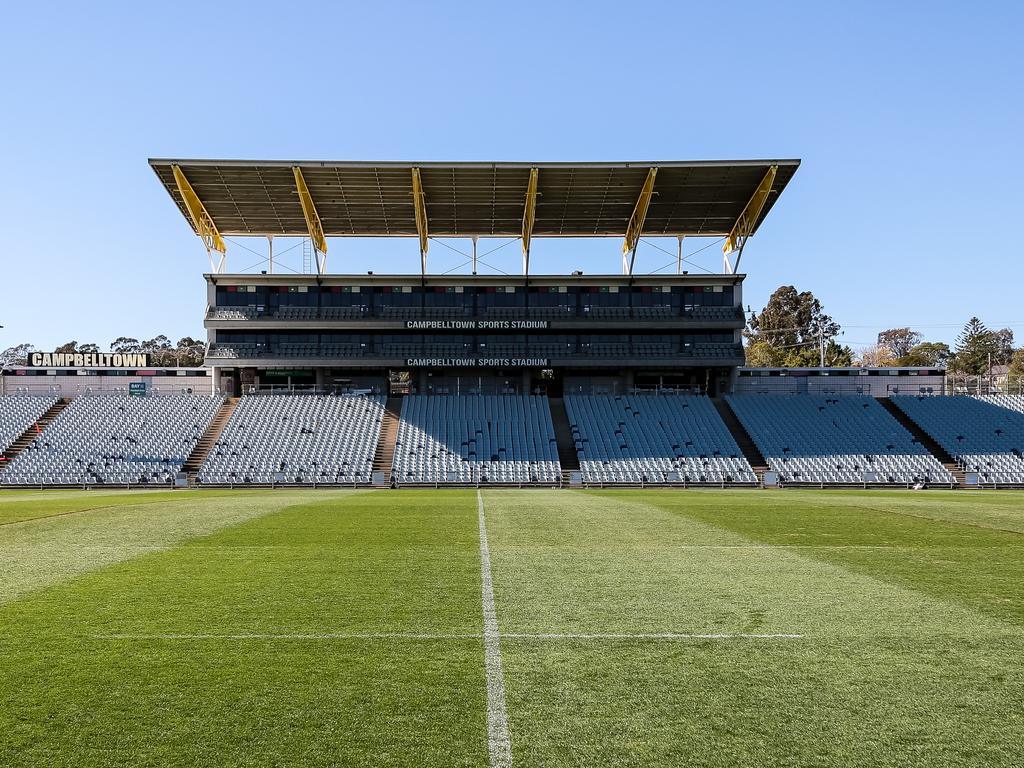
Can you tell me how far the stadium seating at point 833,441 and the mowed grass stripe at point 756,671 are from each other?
36.8m

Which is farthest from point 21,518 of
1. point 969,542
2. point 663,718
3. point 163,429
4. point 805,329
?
point 805,329

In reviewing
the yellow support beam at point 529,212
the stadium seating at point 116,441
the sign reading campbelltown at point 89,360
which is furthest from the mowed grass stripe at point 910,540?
the sign reading campbelltown at point 89,360

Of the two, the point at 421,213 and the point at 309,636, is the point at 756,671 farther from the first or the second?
the point at 421,213

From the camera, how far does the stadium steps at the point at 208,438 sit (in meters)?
47.6

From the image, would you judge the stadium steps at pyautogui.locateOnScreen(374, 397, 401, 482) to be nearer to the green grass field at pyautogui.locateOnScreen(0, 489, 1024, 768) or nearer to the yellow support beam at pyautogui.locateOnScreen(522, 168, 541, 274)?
the yellow support beam at pyautogui.locateOnScreen(522, 168, 541, 274)

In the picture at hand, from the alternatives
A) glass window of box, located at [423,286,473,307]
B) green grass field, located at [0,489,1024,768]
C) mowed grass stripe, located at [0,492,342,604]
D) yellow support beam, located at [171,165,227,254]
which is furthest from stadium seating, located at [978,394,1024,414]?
yellow support beam, located at [171,165,227,254]

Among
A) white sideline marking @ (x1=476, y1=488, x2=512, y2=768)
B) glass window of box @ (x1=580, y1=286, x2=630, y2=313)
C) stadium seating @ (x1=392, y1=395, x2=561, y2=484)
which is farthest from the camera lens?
glass window of box @ (x1=580, y1=286, x2=630, y2=313)

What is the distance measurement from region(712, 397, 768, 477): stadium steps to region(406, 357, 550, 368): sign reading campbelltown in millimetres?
13194

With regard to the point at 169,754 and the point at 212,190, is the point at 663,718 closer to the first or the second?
the point at 169,754

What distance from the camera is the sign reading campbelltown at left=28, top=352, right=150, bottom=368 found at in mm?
59469

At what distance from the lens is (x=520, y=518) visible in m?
21.4

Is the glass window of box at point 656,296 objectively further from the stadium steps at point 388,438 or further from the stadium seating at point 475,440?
the stadium steps at point 388,438

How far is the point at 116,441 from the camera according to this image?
50469 millimetres

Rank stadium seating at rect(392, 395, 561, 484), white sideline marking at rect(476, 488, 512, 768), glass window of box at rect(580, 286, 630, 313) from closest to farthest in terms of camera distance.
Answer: white sideline marking at rect(476, 488, 512, 768) → stadium seating at rect(392, 395, 561, 484) → glass window of box at rect(580, 286, 630, 313)
